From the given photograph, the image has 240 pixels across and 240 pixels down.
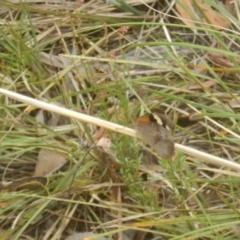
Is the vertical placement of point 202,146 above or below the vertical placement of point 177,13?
below

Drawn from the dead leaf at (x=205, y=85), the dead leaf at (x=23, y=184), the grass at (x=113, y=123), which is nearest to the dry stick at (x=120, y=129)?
the grass at (x=113, y=123)

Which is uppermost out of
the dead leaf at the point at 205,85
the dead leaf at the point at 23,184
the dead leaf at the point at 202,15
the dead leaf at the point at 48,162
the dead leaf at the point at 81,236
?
the dead leaf at the point at 23,184

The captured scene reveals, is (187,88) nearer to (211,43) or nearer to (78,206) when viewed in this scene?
(211,43)

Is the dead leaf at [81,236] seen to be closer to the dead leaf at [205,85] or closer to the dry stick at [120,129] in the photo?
the dry stick at [120,129]

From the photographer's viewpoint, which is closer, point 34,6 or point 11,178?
point 11,178

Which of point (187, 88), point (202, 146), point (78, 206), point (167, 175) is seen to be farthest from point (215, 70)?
point (78, 206)

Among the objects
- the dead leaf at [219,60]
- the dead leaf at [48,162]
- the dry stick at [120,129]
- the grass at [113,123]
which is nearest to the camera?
the dry stick at [120,129]
